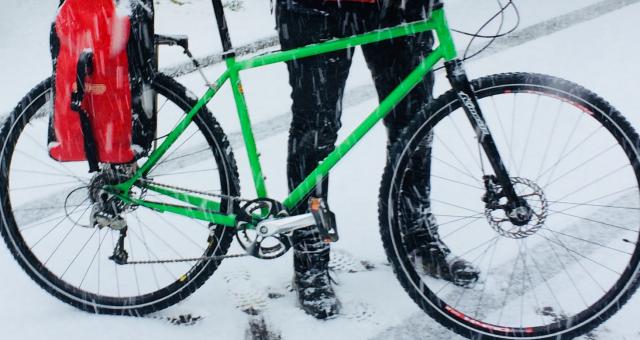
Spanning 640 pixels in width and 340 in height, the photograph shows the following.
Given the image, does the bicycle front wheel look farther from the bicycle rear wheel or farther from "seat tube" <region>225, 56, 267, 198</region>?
the bicycle rear wheel

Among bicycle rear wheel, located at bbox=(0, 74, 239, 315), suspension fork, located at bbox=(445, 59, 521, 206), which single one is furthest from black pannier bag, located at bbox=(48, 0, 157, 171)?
suspension fork, located at bbox=(445, 59, 521, 206)

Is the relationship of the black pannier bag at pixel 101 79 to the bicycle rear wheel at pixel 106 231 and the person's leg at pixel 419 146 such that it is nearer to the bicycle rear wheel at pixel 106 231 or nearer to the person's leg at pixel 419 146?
the bicycle rear wheel at pixel 106 231

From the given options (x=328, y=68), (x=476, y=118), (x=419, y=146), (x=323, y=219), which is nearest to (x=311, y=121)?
(x=328, y=68)

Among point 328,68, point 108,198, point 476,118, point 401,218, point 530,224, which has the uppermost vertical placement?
point 328,68

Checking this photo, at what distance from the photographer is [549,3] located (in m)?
6.36

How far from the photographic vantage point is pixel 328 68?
2.27m

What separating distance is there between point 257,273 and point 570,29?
418 centimetres

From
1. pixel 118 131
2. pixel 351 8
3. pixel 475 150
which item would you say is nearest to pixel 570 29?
pixel 475 150

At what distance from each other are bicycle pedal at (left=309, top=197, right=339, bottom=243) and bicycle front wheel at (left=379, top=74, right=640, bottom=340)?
0.61ft

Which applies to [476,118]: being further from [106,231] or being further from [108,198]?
[106,231]

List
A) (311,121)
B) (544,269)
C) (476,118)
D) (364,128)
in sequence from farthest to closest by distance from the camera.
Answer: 1. (544,269)
2. (311,121)
3. (364,128)
4. (476,118)

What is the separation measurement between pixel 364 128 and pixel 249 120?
0.41 meters

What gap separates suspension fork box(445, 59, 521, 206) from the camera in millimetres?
2131

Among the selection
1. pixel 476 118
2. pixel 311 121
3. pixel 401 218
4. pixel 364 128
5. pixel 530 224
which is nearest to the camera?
pixel 476 118
